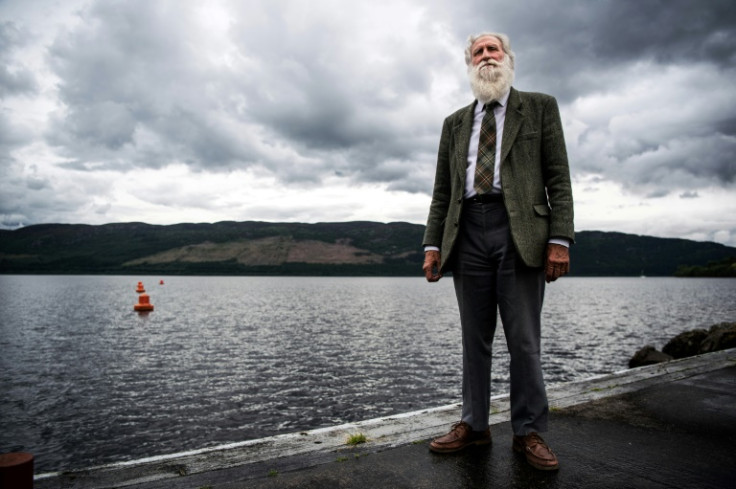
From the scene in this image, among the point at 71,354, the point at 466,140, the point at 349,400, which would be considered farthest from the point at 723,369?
the point at 71,354

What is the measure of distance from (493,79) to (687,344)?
1808cm

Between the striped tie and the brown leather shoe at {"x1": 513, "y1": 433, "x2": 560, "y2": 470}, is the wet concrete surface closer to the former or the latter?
the brown leather shoe at {"x1": 513, "y1": 433, "x2": 560, "y2": 470}

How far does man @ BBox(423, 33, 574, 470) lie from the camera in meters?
3.24

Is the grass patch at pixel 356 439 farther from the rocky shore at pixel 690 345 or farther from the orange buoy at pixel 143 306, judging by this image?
the orange buoy at pixel 143 306

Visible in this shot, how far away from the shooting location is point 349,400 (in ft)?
42.4

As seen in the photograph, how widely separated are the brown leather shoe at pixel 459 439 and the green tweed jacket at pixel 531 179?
1245 millimetres

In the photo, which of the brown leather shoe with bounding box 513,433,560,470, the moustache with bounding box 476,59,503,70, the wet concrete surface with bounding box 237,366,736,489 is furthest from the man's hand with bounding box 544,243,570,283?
the moustache with bounding box 476,59,503,70

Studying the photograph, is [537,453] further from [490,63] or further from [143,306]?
[143,306]

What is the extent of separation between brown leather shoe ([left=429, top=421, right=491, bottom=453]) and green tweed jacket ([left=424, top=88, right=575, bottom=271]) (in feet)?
4.08

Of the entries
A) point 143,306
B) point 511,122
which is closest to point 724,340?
point 511,122

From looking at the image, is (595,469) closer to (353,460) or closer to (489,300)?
(489,300)

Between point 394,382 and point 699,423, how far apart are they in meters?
11.7

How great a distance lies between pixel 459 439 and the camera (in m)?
3.41

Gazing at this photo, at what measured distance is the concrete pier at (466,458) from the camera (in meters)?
2.88
